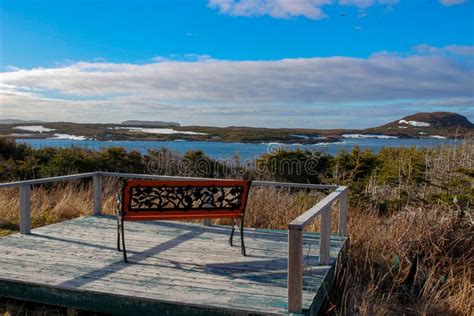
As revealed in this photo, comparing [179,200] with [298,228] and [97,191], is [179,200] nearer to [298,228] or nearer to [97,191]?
[298,228]

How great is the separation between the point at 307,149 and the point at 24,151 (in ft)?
30.4

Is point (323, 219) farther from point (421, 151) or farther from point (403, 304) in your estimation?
point (421, 151)

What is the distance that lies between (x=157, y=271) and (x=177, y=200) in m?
0.81

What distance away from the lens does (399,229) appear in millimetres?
6309

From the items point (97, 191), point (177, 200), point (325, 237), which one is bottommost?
point (325, 237)

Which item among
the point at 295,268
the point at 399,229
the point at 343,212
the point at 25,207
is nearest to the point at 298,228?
the point at 295,268

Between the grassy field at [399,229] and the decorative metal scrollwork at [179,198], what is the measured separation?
126cm

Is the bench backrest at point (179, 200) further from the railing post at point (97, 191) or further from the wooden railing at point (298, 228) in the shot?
the railing post at point (97, 191)

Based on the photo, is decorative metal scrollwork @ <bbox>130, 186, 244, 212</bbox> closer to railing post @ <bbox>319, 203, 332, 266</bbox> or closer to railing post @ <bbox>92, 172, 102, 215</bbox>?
railing post @ <bbox>319, 203, 332, 266</bbox>

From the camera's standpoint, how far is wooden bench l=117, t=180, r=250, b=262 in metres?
4.86

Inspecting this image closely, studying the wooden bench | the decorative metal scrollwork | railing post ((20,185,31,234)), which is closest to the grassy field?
the wooden bench

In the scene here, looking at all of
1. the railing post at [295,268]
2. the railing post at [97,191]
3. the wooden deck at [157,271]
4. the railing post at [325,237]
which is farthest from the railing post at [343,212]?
the railing post at [97,191]

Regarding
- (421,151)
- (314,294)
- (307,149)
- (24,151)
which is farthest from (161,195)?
(24,151)

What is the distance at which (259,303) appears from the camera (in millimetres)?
3811
